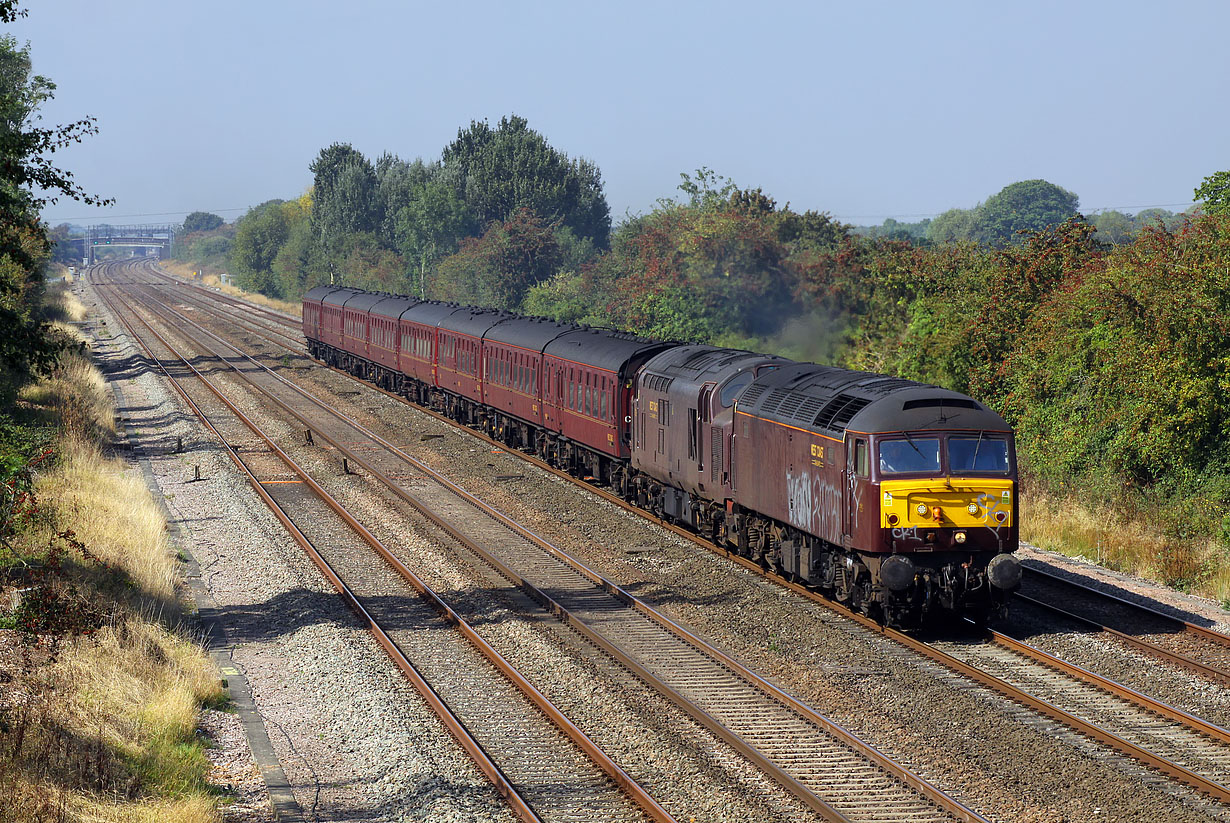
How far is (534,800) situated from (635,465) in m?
14.8

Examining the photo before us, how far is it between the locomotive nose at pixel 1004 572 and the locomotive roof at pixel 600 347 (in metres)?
12.5

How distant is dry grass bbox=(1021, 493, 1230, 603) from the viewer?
21.7 m

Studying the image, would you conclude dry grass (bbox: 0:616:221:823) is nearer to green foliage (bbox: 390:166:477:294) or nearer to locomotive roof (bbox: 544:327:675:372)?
locomotive roof (bbox: 544:327:675:372)

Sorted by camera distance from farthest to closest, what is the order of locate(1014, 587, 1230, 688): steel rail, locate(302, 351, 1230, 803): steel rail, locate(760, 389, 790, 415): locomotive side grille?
locate(760, 389, 790, 415): locomotive side grille < locate(1014, 587, 1230, 688): steel rail < locate(302, 351, 1230, 803): steel rail

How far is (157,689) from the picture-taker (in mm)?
14086

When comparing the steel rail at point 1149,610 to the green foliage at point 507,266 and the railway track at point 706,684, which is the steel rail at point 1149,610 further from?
the green foliage at point 507,266

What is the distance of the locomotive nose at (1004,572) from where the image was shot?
53.4 ft

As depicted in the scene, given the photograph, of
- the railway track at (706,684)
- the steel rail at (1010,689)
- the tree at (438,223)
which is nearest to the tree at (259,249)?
the tree at (438,223)

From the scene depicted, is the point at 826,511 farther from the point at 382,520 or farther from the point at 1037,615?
the point at 382,520

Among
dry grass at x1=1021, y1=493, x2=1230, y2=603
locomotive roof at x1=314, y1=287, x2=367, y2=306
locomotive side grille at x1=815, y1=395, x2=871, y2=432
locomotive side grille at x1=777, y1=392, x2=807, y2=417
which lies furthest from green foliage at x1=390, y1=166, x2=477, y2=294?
locomotive side grille at x1=815, y1=395, x2=871, y2=432

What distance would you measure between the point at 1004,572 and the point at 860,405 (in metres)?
3.04

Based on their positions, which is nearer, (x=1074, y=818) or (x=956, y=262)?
(x=1074, y=818)

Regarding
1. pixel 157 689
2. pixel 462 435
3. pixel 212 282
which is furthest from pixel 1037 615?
pixel 212 282

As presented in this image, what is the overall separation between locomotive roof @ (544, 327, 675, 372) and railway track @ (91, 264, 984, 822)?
14.7 feet
